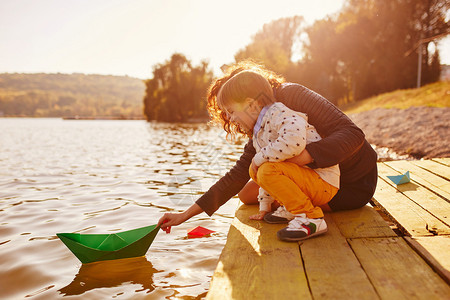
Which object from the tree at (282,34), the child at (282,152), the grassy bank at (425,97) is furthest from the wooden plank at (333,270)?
the tree at (282,34)

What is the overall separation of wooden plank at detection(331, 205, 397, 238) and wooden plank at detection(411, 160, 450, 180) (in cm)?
157

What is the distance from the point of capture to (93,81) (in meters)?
151

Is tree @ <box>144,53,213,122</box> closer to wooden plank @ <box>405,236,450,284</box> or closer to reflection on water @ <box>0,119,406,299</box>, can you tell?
reflection on water @ <box>0,119,406,299</box>

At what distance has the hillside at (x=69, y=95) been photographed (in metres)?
92.4

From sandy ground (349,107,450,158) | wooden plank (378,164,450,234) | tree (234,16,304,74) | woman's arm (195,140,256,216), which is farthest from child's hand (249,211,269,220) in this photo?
tree (234,16,304,74)

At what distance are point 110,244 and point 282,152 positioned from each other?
4.62ft

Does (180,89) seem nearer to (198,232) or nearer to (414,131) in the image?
(414,131)

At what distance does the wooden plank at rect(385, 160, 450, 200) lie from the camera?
10.7 ft

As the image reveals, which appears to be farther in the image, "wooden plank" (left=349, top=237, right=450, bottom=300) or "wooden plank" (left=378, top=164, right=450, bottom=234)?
"wooden plank" (left=378, top=164, right=450, bottom=234)

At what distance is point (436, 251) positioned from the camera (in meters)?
1.93

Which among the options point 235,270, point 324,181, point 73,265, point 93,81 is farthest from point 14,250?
point 93,81

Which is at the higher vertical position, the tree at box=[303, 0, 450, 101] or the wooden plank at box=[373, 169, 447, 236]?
the tree at box=[303, 0, 450, 101]

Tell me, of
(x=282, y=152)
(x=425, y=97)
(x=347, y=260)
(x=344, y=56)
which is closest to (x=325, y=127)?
(x=282, y=152)

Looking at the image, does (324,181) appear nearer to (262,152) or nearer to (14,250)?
(262,152)
